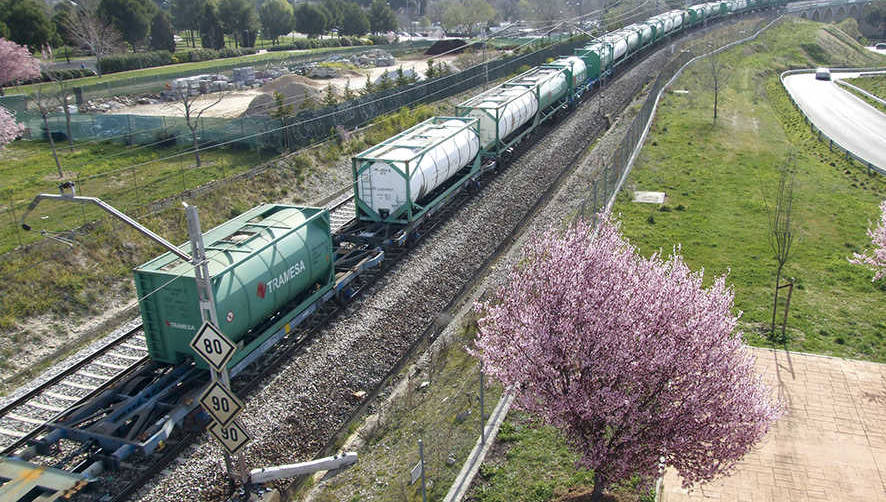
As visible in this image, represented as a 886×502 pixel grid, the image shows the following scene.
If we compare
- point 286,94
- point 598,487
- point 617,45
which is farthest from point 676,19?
point 598,487

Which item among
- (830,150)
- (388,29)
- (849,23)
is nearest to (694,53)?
(830,150)

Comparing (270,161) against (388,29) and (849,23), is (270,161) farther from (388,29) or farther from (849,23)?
(849,23)

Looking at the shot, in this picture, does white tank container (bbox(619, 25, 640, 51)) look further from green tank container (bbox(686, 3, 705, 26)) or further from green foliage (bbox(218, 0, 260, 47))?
green foliage (bbox(218, 0, 260, 47))

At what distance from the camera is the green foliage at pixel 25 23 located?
213ft

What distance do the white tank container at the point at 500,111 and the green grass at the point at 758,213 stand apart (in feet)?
22.9

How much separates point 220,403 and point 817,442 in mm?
12798

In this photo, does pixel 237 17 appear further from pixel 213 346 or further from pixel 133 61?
pixel 213 346

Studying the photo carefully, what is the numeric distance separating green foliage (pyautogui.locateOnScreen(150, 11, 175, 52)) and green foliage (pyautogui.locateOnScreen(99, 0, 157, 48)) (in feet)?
14.3

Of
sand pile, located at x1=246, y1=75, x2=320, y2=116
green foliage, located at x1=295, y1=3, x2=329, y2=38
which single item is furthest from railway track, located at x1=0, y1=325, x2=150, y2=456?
green foliage, located at x1=295, y1=3, x2=329, y2=38

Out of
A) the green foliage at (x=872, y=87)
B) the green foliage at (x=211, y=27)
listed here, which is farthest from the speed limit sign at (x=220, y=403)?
the green foliage at (x=211, y=27)

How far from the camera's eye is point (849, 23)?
5123 inches

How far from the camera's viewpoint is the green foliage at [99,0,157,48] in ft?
260

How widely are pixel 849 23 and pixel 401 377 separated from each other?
490ft

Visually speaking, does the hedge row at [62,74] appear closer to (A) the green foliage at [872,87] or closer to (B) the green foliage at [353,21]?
(B) the green foliage at [353,21]
